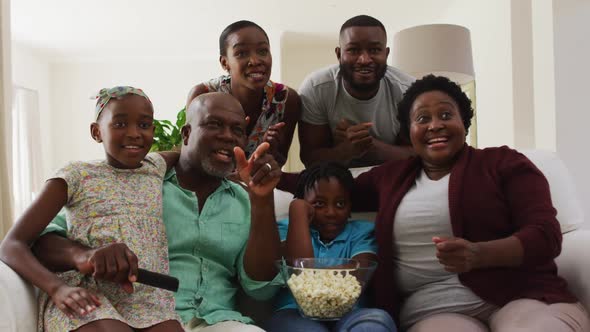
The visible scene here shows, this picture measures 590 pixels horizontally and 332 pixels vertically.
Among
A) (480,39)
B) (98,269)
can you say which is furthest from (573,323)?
(480,39)

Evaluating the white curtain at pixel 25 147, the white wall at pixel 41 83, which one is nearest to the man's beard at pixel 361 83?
the white curtain at pixel 25 147

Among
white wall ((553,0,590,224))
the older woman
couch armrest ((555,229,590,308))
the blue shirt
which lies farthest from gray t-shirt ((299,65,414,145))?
white wall ((553,0,590,224))

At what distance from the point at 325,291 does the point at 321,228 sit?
0.39 metres

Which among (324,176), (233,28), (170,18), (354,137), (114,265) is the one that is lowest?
(114,265)

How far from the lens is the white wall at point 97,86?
7992 millimetres

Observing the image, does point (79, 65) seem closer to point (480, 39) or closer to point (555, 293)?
point (480, 39)

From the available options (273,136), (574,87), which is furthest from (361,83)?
(574,87)

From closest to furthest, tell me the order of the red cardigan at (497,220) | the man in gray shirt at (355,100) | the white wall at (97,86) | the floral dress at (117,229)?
the floral dress at (117,229)
the red cardigan at (497,220)
the man in gray shirt at (355,100)
the white wall at (97,86)

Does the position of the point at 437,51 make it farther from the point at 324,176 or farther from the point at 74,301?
the point at 74,301

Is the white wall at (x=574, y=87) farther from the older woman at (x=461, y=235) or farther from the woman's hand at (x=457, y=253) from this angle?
the woman's hand at (x=457, y=253)

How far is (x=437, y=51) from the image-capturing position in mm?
3223

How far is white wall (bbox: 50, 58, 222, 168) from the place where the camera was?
315 inches

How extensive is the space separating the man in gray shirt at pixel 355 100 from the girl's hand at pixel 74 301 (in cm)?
108

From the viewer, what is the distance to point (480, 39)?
16.2 ft
